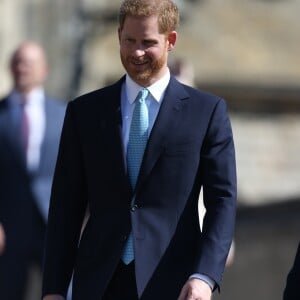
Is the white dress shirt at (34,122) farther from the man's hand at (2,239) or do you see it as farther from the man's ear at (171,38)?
the man's ear at (171,38)

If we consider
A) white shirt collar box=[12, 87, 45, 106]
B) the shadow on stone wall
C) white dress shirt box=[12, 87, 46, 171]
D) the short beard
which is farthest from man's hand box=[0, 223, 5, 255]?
the shadow on stone wall

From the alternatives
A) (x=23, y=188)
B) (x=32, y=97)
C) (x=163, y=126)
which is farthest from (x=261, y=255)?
(x=163, y=126)

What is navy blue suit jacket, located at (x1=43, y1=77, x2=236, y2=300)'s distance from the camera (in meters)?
6.89

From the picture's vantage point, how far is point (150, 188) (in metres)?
6.91

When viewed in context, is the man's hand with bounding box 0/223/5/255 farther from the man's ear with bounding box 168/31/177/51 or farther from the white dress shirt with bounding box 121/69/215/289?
the man's ear with bounding box 168/31/177/51

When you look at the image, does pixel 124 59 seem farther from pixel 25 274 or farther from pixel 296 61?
pixel 296 61

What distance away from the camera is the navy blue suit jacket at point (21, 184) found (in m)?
10.7

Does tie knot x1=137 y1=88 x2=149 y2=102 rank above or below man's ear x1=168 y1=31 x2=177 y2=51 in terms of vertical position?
below

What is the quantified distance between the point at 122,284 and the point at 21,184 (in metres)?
3.90

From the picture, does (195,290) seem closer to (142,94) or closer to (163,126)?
(163,126)

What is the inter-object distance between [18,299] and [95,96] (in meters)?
3.73

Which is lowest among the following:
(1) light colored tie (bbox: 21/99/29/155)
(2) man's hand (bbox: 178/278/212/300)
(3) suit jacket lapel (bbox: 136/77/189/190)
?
(1) light colored tie (bbox: 21/99/29/155)

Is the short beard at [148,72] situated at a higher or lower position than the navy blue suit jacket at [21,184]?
higher

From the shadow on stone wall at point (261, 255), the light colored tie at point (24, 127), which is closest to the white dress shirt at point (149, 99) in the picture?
the light colored tie at point (24, 127)
